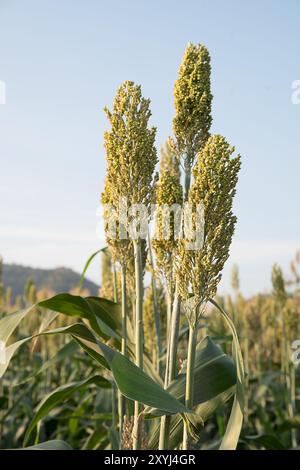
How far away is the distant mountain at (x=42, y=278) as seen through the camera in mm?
38625

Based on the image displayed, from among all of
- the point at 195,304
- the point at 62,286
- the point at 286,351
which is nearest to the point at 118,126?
the point at 195,304

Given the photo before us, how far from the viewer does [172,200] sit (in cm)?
173

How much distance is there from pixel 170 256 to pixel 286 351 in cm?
366

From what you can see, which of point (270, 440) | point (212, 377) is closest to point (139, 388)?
point (212, 377)

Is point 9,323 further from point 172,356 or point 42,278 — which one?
point 42,278

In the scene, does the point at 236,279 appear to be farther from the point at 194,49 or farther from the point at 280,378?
the point at 194,49

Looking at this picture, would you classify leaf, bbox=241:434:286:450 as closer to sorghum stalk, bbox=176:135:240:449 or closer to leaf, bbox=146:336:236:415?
leaf, bbox=146:336:236:415

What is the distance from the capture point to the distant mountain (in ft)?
127

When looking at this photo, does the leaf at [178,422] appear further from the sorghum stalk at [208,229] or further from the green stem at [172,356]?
the sorghum stalk at [208,229]

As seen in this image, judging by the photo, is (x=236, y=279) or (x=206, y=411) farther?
(x=236, y=279)

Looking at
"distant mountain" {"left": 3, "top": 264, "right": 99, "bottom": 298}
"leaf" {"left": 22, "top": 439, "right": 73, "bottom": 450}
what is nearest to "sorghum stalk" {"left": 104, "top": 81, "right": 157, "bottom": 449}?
"leaf" {"left": 22, "top": 439, "right": 73, "bottom": 450}

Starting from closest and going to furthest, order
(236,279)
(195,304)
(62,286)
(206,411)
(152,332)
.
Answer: (195,304) → (206,411) → (152,332) → (236,279) → (62,286)

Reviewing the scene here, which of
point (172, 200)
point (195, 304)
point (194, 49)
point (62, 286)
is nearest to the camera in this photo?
point (195, 304)

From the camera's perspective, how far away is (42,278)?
139ft
